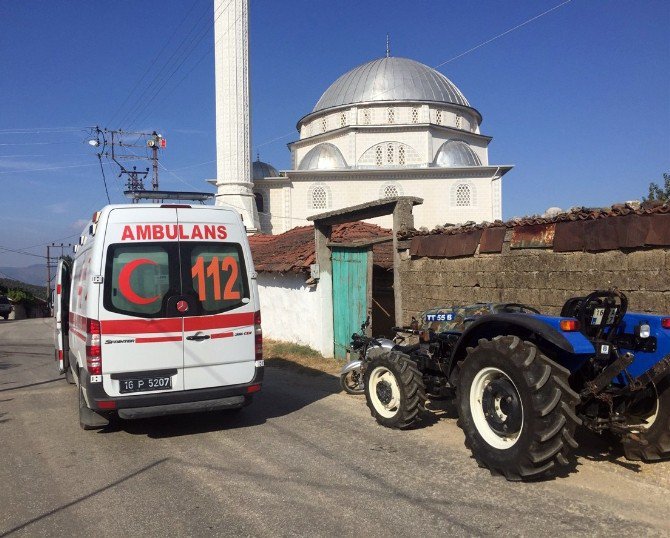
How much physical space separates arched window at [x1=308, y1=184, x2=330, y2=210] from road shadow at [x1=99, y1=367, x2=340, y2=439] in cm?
3028

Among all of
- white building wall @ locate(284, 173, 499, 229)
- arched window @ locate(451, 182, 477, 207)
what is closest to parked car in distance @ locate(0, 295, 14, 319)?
white building wall @ locate(284, 173, 499, 229)

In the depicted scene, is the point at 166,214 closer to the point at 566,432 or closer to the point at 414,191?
the point at 566,432

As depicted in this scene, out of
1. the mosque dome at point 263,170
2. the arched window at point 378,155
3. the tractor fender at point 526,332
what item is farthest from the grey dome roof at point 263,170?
the tractor fender at point 526,332

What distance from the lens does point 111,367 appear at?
546 centimetres

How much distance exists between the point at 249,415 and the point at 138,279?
2.30 metres

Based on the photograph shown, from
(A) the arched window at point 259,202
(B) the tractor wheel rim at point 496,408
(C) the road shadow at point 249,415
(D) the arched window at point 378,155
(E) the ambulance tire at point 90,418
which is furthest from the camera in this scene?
(A) the arched window at point 259,202

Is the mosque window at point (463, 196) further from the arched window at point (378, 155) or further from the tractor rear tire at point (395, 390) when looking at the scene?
the tractor rear tire at point (395, 390)

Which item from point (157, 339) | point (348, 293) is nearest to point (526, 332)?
point (157, 339)

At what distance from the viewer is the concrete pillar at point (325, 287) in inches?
448

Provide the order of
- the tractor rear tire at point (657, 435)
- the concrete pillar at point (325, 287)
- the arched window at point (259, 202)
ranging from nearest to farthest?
the tractor rear tire at point (657, 435), the concrete pillar at point (325, 287), the arched window at point (259, 202)

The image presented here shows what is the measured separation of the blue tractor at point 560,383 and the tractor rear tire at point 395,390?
2.04 ft

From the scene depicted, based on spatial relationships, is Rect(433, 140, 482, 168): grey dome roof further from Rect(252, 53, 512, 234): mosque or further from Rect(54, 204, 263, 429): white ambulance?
Rect(54, 204, 263, 429): white ambulance

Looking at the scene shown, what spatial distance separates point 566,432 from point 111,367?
13.6 ft

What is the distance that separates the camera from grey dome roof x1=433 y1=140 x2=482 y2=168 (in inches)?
1524
